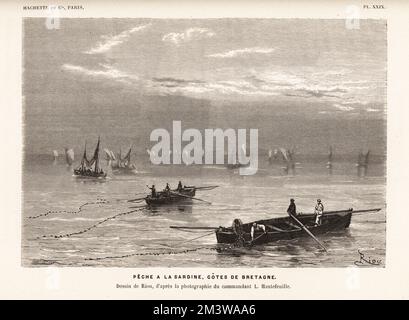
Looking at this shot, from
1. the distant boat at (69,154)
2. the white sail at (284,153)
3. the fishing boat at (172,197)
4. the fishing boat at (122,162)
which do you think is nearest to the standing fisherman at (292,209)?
the white sail at (284,153)

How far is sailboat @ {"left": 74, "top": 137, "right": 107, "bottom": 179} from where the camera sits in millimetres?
5520

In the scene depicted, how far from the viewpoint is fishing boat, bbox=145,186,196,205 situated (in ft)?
18.2

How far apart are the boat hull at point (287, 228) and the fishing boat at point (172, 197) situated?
17.3 inches

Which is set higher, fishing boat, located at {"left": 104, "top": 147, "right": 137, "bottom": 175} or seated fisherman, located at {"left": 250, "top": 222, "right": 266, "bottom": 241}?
fishing boat, located at {"left": 104, "top": 147, "right": 137, "bottom": 175}

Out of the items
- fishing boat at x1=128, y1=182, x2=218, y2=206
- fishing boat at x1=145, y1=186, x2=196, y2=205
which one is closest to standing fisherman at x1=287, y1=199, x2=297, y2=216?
fishing boat at x1=128, y1=182, x2=218, y2=206

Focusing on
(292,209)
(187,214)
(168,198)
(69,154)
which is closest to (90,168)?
(69,154)

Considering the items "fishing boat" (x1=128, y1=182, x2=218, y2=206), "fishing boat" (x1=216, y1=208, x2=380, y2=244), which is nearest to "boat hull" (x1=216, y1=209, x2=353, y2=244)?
"fishing boat" (x1=216, y1=208, x2=380, y2=244)

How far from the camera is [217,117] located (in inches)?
219

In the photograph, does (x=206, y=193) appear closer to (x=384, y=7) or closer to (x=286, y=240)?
(x=286, y=240)

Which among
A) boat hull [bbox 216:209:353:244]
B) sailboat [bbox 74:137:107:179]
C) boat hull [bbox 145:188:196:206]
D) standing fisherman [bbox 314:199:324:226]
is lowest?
boat hull [bbox 216:209:353:244]

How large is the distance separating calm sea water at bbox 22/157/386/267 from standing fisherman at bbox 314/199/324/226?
56mm

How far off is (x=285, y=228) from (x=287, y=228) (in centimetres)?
2

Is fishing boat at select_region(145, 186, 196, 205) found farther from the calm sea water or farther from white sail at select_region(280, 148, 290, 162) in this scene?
white sail at select_region(280, 148, 290, 162)

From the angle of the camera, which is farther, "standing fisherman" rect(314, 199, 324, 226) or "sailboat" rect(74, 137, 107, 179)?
"standing fisherman" rect(314, 199, 324, 226)
